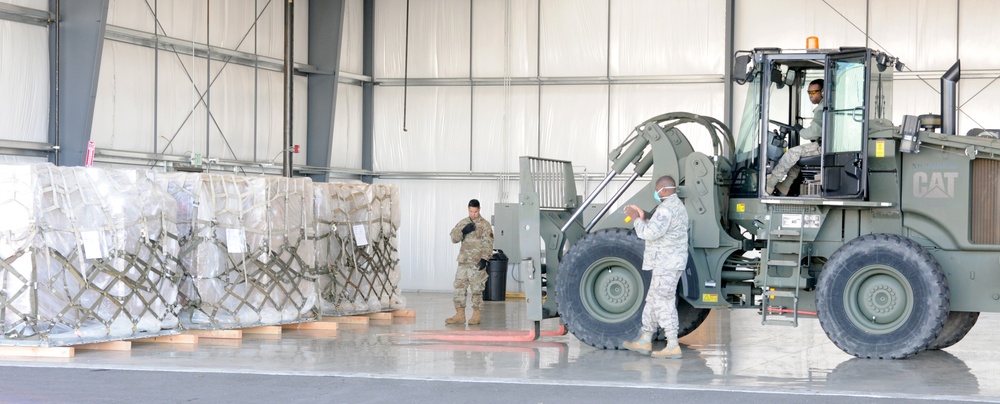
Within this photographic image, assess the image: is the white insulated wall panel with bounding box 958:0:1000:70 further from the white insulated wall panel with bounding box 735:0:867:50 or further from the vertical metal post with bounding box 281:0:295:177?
the vertical metal post with bounding box 281:0:295:177

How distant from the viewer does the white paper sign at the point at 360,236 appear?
51.1ft

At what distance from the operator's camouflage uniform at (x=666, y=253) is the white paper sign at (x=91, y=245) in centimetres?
556

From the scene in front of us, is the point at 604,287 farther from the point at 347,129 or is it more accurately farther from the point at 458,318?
the point at 347,129

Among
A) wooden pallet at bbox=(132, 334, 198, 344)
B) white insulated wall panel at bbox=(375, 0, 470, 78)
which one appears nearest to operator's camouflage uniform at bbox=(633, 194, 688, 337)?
wooden pallet at bbox=(132, 334, 198, 344)

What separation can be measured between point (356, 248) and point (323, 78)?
806 centimetres

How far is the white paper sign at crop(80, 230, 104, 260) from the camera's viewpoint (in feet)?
39.1

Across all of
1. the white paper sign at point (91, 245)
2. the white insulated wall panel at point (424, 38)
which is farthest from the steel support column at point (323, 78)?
the white paper sign at point (91, 245)

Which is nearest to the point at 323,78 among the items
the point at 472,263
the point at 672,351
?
the point at 472,263

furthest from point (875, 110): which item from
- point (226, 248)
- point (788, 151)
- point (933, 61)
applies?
point (933, 61)

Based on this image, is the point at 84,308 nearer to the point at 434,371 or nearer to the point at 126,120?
the point at 434,371

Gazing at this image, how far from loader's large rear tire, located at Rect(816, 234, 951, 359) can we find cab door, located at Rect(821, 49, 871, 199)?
1.86 feet

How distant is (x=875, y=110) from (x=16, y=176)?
860 cm

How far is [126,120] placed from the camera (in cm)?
1842

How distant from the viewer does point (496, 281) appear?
21.8 meters
